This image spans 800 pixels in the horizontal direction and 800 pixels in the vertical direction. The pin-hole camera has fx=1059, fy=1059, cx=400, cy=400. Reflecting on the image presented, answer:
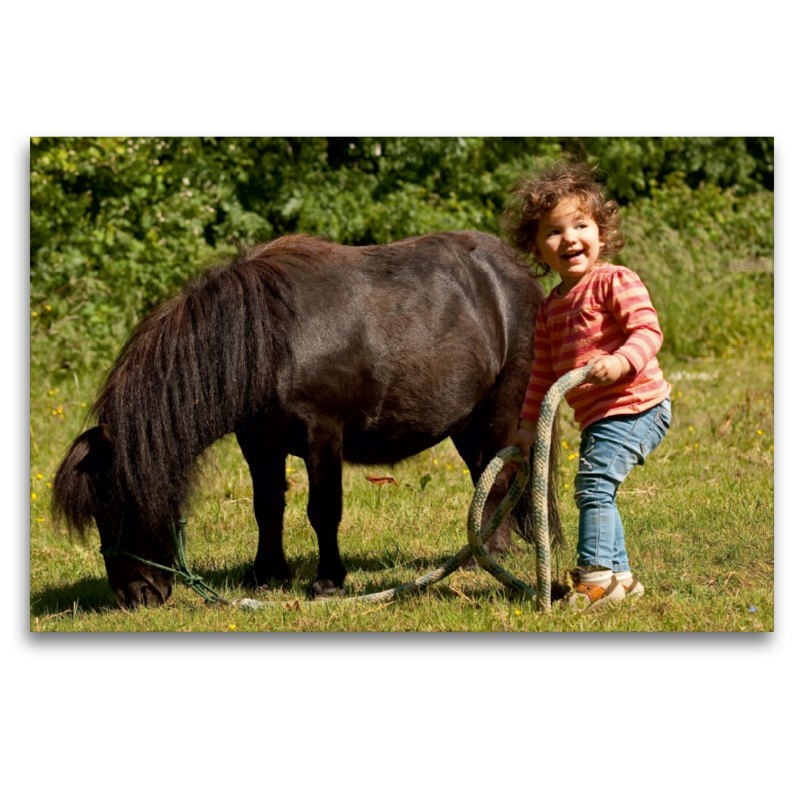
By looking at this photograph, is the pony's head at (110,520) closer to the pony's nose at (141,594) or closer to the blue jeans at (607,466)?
the pony's nose at (141,594)

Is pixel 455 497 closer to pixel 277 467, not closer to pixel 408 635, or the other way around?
pixel 277 467

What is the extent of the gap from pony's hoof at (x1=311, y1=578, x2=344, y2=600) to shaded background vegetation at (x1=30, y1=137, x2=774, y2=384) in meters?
3.49

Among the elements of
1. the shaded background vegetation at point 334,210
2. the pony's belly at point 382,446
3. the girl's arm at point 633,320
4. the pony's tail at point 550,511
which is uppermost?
the shaded background vegetation at point 334,210

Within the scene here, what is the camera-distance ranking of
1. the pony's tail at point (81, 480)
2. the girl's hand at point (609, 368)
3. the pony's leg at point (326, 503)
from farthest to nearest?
the pony's leg at point (326, 503)
the pony's tail at point (81, 480)
the girl's hand at point (609, 368)

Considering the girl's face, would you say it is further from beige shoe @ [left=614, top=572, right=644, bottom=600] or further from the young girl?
beige shoe @ [left=614, top=572, right=644, bottom=600]

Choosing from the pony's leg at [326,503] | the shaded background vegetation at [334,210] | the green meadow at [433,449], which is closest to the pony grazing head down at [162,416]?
the green meadow at [433,449]

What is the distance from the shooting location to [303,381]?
14.1ft

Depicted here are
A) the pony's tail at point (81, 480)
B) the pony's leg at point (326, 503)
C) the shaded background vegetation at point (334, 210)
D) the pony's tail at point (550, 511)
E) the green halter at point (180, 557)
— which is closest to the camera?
the pony's tail at point (81, 480)

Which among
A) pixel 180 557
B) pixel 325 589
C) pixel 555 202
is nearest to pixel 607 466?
pixel 555 202

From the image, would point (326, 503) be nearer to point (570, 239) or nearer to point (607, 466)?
point (607, 466)

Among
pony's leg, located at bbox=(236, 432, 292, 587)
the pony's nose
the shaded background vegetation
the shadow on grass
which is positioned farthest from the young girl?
the shaded background vegetation

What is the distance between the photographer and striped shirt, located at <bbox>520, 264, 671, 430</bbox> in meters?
3.73

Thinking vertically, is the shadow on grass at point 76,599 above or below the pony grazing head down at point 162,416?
below

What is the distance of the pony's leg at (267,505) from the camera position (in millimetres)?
4629
